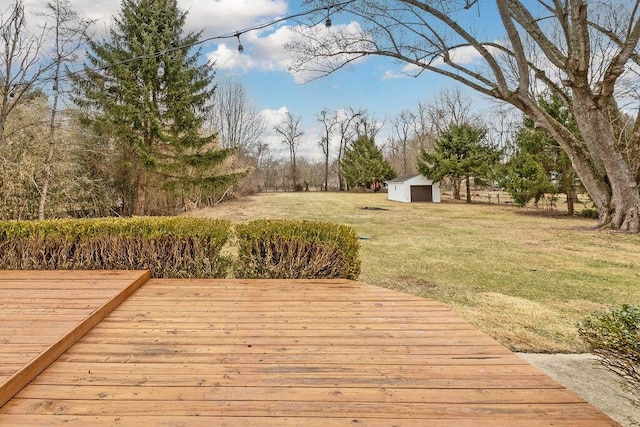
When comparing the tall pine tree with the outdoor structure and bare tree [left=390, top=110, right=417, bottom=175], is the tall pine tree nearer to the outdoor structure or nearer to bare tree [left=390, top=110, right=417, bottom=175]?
the outdoor structure

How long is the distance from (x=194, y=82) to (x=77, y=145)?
4443mm

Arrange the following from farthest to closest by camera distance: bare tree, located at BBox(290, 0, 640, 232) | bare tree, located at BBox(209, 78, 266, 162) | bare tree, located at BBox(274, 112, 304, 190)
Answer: bare tree, located at BBox(274, 112, 304, 190)
bare tree, located at BBox(209, 78, 266, 162)
bare tree, located at BBox(290, 0, 640, 232)

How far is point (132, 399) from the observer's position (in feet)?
4.98

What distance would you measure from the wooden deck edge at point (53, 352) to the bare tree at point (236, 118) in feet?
75.7

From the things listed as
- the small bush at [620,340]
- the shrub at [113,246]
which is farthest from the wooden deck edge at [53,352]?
the small bush at [620,340]

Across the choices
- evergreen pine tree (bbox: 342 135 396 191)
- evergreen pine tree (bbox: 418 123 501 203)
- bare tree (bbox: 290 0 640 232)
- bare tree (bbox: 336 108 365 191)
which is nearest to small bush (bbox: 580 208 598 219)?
bare tree (bbox: 290 0 640 232)

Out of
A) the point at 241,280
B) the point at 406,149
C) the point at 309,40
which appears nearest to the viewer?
the point at 241,280

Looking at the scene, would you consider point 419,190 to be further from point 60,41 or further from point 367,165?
point 60,41

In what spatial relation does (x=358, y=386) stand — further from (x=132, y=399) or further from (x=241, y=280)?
(x=241, y=280)

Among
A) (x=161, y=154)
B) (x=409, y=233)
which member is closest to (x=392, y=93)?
(x=409, y=233)

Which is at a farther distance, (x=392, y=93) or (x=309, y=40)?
(x=392, y=93)

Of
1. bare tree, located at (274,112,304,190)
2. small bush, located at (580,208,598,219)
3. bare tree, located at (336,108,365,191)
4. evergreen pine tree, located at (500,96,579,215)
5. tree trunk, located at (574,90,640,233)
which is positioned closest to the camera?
tree trunk, located at (574,90,640,233)

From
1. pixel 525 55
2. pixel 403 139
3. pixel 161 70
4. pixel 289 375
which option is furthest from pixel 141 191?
pixel 403 139

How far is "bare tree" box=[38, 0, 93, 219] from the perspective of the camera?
25.0 ft
